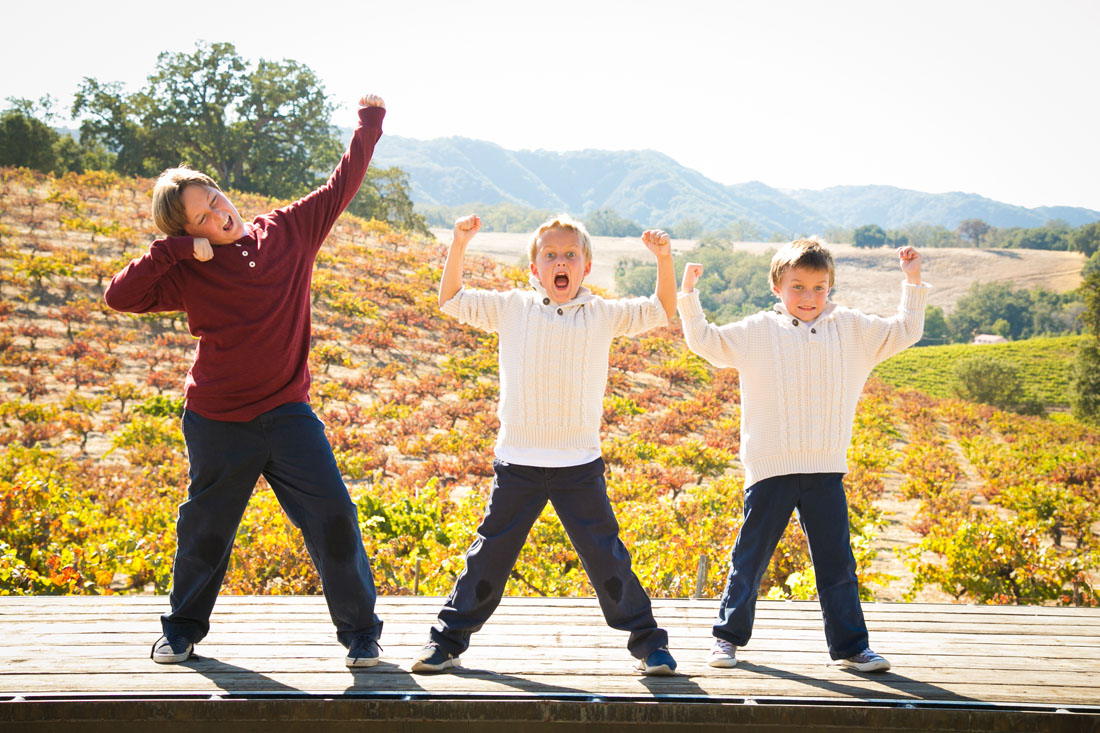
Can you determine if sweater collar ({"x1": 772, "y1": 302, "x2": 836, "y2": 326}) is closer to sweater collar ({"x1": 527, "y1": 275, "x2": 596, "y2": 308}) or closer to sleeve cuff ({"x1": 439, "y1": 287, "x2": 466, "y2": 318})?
sweater collar ({"x1": 527, "y1": 275, "x2": 596, "y2": 308})

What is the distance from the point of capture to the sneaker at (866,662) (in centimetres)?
278

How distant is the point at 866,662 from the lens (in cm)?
280

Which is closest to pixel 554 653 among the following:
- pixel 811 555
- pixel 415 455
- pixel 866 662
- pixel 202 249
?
pixel 811 555

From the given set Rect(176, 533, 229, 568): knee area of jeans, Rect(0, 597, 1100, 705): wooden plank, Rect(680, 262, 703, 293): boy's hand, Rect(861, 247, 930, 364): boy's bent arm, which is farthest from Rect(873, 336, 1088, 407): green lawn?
Answer: Rect(176, 533, 229, 568): knee area of jeans

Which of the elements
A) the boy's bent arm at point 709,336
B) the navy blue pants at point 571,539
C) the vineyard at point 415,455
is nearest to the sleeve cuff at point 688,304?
the boy's bent arm at point 709,336

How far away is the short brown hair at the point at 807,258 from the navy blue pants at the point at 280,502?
1806 millimetres

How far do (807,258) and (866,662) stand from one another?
57.5 inches

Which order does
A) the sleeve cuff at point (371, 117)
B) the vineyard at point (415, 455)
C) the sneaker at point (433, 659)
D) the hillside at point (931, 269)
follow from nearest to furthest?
the sneaker at point (433, 659)
the sleeve cuff at point (371, 117)
the vineyard at point (415, 455)
the hillside at point (931, 269)

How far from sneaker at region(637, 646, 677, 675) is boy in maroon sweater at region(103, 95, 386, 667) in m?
0.93

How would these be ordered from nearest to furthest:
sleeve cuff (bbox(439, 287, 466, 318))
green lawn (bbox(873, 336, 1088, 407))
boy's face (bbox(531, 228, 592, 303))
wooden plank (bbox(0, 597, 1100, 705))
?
1. wooden plank (bbox(0, 597, 1100, 705))
2. boy's face (bbox(531, 228, 592, 303))
3. sleeve cuff (bbox(439, 287, 466, 318))
4. green lawn (bbox(873, 336, 1088, 407))

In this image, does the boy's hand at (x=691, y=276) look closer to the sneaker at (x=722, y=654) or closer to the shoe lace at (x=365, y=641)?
the sneaker at (x=722, y=654)

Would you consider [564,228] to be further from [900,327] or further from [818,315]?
[900,327]

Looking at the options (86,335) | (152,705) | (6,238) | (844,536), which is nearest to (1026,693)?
(844,536)

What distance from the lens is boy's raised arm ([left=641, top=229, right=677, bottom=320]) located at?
109 inches
